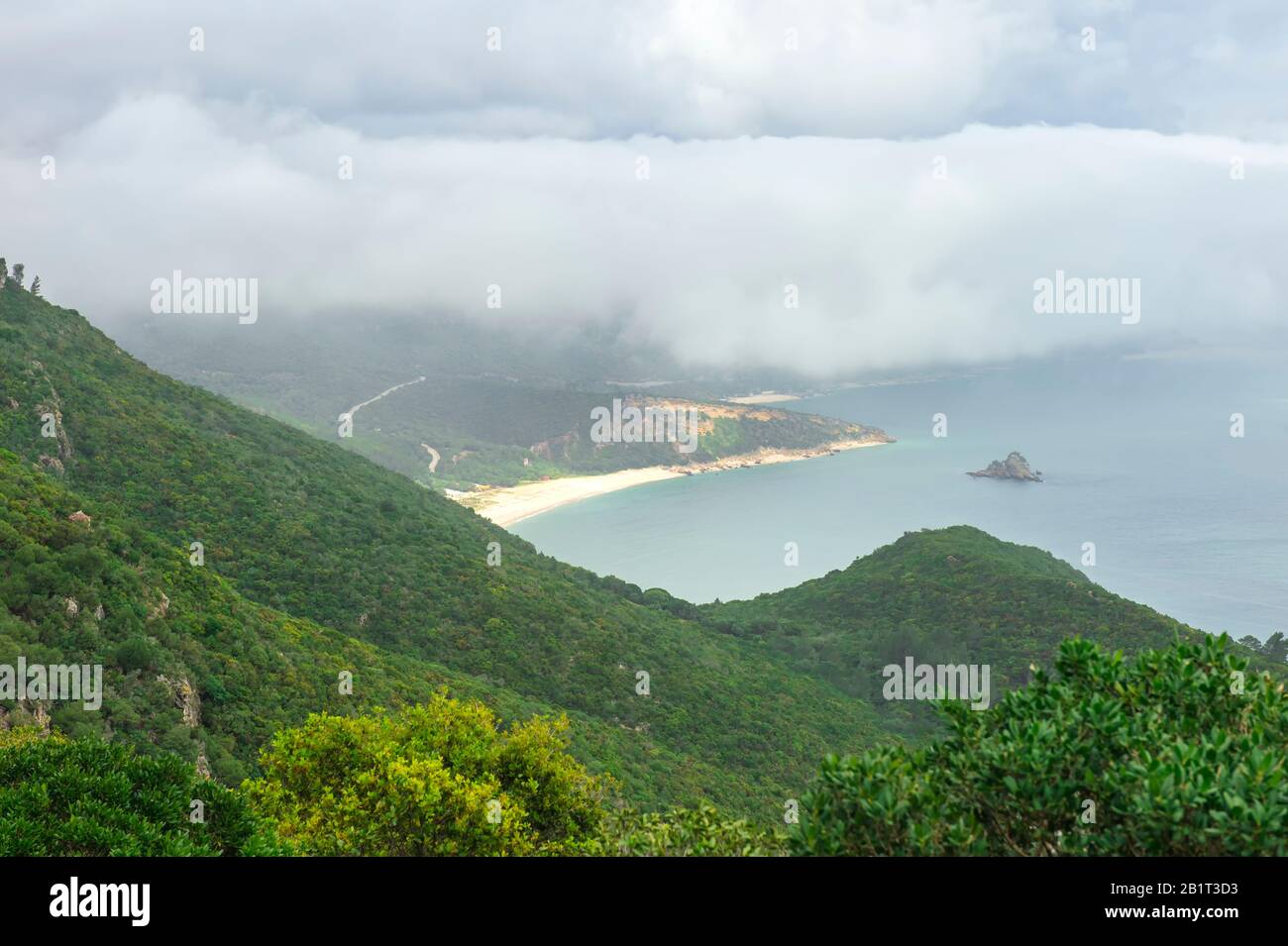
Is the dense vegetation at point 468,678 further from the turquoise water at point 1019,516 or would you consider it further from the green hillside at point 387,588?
the turquoise water at point 1019,516

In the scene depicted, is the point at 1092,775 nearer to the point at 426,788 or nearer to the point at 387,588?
the point at 426,788

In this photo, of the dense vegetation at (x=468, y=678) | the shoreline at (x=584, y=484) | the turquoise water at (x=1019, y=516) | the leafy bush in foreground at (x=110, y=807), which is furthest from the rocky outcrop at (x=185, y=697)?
the shoreline at (x=584, y=484)

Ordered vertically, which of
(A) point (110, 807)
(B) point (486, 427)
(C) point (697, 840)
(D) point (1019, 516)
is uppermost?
(B) point (486, 427)

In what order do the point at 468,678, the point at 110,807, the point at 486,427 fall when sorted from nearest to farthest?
the point at 110,807 → the point at 468,678 → the point at 486,427

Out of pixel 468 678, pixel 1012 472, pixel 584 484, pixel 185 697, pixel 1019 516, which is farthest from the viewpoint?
pixel 584 484

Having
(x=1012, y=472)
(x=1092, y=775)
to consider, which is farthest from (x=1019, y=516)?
(x=1092, y=775)

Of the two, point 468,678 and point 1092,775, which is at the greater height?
point 1092,775
